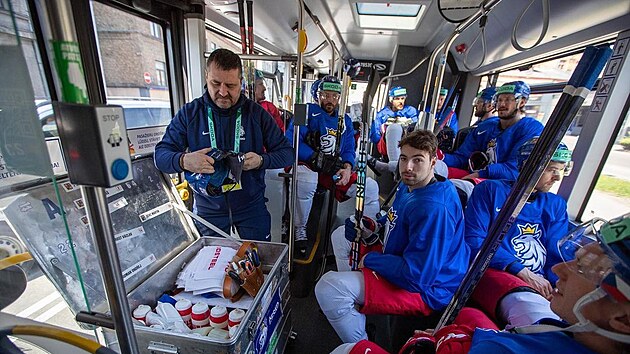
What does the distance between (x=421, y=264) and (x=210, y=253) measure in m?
1.07

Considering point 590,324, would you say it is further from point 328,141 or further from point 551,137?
point 328,141

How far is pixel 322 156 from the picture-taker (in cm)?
273

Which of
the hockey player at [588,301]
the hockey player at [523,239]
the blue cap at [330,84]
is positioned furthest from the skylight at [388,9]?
the hockey player at [588,301]

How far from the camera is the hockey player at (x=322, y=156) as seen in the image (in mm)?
2713

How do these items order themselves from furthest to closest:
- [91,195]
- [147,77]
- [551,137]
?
1. [147,77]
2. [551,137]
3. [91,195]

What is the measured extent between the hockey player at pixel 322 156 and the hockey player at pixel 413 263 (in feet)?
3.28

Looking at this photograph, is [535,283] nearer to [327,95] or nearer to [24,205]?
[327,95]

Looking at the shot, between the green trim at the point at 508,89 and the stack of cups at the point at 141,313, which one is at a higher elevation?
the green trim at the point at 508,89

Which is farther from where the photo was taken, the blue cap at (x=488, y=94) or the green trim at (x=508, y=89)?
the blue cap at (x=488, y=94)

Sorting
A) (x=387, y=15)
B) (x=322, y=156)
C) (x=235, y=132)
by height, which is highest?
(x=387, y=15)

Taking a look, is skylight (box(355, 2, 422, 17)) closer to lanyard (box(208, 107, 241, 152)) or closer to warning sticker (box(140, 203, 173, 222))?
lanyard (box(208, 107, 241, 152))

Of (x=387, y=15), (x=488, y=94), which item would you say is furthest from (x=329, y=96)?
(x=488, y=94)

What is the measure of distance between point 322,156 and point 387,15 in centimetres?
248

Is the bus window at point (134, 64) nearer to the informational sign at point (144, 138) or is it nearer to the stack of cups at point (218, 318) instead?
the informational sign at point (144, 138)
